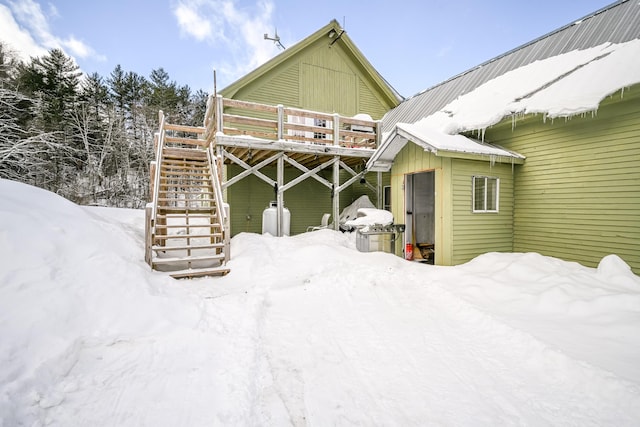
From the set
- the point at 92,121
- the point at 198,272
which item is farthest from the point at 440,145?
the point at 92,121

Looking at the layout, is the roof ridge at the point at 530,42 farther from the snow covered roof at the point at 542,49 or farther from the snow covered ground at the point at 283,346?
the snow covered ground at the point at 283,346

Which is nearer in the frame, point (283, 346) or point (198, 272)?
point (283, 346)

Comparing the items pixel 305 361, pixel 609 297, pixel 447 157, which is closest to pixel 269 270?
pixel 305 361

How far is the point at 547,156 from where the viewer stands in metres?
6.88

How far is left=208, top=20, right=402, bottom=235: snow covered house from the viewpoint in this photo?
1011 centimetres

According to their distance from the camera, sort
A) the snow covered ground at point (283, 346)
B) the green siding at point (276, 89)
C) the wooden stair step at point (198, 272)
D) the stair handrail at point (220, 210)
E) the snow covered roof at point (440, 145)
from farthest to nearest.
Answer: the green siding at point (276, 89) < the snow covered roof at point (440, 145) < the stair handrail at point (220, 210) < the wooden stair step at point (198, 272) < the snow covered ground at point (283, 346)

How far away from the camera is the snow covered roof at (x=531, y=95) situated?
18.4ft

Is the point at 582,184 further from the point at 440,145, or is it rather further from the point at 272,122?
the point at 272,122

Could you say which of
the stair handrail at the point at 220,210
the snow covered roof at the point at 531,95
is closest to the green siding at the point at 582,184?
the snow covered roof at the point at 531,95

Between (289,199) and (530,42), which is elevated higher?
(530,42)

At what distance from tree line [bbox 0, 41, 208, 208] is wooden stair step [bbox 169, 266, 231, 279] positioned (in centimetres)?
1503

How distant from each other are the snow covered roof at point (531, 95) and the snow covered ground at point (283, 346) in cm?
341

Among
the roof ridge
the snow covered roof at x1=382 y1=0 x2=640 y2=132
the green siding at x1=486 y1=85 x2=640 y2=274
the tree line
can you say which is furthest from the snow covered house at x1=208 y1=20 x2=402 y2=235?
the tree line

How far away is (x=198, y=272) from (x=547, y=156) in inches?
338
